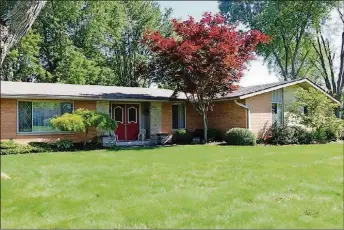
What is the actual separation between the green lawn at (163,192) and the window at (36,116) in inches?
9.2

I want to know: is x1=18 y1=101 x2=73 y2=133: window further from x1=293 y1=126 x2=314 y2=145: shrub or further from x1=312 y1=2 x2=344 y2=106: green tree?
x1=312 y1=2 x2=344 y2=106: green tree

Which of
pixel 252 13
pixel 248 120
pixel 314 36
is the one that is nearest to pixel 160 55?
pixel 248 120

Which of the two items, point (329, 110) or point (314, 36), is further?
point (314, 36)

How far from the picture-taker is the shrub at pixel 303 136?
14.0 m

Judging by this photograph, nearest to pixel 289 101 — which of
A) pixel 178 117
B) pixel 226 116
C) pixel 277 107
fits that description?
pixel 277 107

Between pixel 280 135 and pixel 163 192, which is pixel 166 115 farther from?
pixel 163 192

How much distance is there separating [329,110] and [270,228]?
14.7m

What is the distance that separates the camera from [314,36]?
30109mm

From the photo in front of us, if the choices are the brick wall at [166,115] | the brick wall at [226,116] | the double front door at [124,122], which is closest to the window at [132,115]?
the double front door at [124,122]

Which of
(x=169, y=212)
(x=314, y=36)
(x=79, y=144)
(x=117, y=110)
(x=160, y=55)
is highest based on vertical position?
(x=314, y=36)

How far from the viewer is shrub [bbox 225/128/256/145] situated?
14492mm

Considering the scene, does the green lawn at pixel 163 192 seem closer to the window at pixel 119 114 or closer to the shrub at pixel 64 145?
the shrub at pixel 64 145

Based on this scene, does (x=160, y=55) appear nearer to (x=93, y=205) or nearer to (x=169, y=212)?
(x=169, y=212)

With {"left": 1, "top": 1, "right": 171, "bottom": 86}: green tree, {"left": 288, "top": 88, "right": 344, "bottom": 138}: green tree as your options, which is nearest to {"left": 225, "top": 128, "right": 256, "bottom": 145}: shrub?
{"left": 288, "top": 88, "right": 344, "bottom": 138}: green tree
